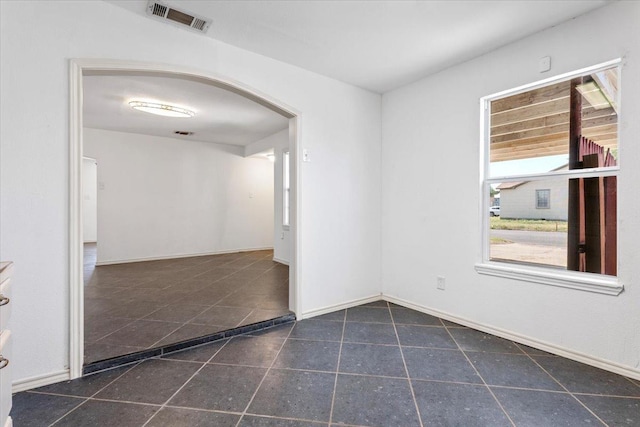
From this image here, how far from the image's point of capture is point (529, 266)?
2.57 meters

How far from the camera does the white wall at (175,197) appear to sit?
5.84 metres

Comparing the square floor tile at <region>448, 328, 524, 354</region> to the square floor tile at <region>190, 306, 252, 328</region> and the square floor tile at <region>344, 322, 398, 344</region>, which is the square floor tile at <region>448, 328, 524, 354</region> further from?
the square floor tile at <region>190, 306, 252, 328</region>

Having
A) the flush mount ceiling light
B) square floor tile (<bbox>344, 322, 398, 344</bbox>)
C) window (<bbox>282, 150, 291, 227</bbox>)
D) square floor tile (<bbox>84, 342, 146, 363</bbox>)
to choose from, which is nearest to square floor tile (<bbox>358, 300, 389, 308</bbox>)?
square floor tile (<bbox>344, 322, 398, 344</bbox>)

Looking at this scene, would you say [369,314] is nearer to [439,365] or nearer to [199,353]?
[439,365]

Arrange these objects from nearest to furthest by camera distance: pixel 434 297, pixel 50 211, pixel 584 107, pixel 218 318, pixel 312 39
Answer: pixel 50 211, pixel 584 107, pixel 312 39, pixel 218 318, pixel 434 297

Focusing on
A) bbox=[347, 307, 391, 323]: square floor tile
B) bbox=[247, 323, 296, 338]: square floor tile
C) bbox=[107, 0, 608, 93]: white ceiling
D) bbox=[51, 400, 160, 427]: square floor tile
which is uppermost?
bbox=[107, 0, 608, 93]: white ceiling

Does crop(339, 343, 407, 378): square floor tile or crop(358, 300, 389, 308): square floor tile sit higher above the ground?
crop(358, 300, 389, 308): square floor tile

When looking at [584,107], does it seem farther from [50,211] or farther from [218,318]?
[50,211]

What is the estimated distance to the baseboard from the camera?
2.04 metres

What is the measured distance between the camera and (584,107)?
7.61 feet


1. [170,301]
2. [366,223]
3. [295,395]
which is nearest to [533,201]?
[366,223]

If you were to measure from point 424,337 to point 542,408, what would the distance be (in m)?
1.00

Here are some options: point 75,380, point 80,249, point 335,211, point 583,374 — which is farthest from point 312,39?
point 583,374

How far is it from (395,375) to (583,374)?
130 cm
